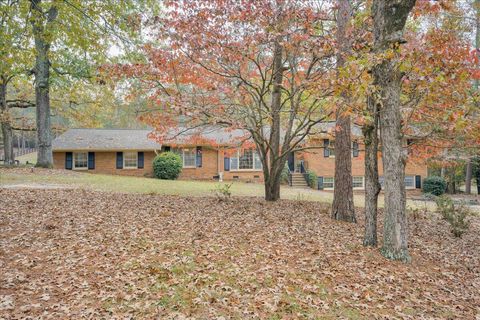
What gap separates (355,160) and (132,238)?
71.1 ft

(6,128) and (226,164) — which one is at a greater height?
(6,128)

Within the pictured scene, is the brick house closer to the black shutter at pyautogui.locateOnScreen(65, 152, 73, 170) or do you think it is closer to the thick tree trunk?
the black shutter at pyautogui.locateOnScreen(65, 152, 73, 170)

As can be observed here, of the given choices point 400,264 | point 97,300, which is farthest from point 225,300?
point 400,264

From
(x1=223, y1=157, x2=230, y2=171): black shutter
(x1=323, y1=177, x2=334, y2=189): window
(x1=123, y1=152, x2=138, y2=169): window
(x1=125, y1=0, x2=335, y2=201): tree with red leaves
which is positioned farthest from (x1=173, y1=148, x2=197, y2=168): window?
(x1=125, y1=0, x2=335, y2=201): tree with red leaves

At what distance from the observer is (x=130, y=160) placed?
24031 millimetres

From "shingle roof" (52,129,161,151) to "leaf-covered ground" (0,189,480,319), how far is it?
15.4 m

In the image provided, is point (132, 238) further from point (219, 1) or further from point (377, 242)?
point (219, 1)

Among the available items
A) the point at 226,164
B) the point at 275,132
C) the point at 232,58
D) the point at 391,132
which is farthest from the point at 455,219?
the point at 226,164

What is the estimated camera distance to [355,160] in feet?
81.5

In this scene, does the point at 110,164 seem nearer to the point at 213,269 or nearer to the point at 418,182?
the point at 213,269

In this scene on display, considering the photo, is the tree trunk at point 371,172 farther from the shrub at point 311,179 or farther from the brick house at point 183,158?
the shrub at point 311,179

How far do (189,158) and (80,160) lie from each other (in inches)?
312

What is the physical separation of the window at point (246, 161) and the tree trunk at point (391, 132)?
61.8 ft

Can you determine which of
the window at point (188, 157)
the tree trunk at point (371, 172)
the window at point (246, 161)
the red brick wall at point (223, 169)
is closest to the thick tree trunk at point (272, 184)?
the tree trunk at point (371, 172)
